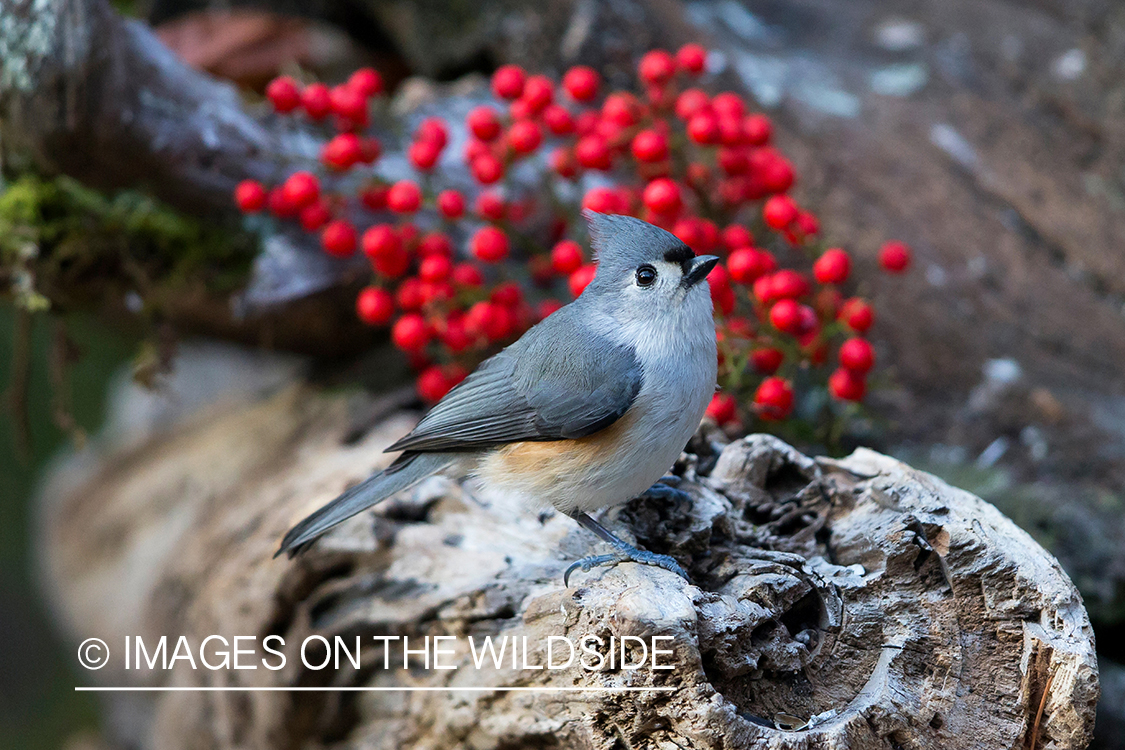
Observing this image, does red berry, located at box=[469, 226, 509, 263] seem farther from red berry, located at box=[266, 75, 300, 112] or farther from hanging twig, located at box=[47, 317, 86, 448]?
hanging twig, located at box=[47, 317, 86, 448]

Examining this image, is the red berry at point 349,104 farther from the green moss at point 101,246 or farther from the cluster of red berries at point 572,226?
the green moss at point 101,246

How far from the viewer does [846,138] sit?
12.0ft

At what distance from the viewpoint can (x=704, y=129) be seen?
2613 mm

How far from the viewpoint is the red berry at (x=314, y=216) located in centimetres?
285

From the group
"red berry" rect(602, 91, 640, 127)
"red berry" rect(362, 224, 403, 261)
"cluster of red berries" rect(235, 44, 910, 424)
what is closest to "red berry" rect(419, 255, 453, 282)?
"cluster of red berries" rect(235, 44, 910, 424)

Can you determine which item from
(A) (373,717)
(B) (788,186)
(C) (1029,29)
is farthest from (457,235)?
(C) (1029,29)

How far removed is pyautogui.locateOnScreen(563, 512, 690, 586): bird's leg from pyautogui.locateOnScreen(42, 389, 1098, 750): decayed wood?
0.04m

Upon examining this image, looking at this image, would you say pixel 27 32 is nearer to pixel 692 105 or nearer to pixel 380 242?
pixel 380 242

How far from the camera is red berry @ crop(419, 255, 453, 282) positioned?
268cm

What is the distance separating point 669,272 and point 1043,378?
1.81 meters

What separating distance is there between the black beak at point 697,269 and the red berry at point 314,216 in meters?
1.37

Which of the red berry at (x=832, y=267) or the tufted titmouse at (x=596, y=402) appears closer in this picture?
the tufted titmouse at (x=596, y=402)

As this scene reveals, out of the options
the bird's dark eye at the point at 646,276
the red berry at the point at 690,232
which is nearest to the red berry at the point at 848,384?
the red berry at the point at 690,232

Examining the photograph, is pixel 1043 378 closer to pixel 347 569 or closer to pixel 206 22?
pixel 347 569
